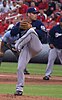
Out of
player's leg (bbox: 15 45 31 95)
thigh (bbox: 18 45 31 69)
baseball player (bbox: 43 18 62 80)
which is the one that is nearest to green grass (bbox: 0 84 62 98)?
player's leg (bbox: 15 45 31 95)

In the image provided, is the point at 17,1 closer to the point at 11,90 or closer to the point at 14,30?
the point at 14,30

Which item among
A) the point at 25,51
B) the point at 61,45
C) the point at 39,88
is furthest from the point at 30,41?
the point at 61,45

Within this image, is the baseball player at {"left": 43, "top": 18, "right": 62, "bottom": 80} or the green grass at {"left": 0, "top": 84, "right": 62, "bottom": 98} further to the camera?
the baseball player at {"left": 43, "top": 18, "right": 62, "bottom": 80}

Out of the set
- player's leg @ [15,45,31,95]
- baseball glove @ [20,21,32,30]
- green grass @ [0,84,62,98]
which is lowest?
green grass @ [0,84,62,98]

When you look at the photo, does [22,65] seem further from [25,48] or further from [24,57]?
[25,48]

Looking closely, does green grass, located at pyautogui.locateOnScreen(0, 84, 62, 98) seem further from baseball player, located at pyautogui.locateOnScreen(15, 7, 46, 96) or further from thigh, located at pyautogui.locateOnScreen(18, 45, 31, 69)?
thigh, located at pyautogui.locateOnScreen(18, 45, 31, 69)

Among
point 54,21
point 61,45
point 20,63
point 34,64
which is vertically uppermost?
point 20,63

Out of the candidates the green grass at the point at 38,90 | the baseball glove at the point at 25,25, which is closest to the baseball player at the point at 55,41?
the green grass at the point at 38,90

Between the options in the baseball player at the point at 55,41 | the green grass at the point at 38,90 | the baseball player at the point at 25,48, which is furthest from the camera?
the baseball player at the point at 55,41

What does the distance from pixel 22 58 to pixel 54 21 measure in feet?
39.8

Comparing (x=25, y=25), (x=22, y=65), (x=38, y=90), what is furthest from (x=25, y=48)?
(x=38, y=90)

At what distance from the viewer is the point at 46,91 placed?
10.8 m

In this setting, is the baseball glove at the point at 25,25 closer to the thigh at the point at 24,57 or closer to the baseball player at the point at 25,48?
the baseball player at the point at 25,48

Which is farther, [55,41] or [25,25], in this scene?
[55,41]
